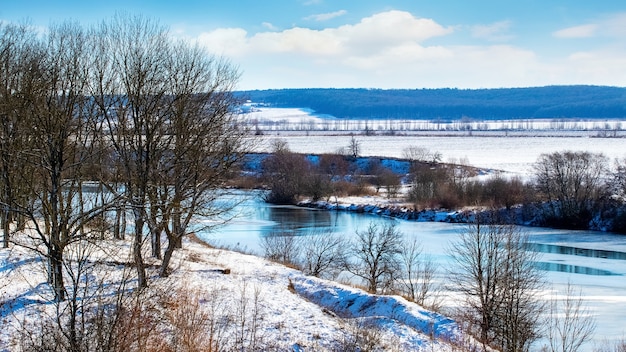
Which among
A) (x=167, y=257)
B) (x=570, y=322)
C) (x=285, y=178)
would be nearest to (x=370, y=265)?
(x=570, y=322)

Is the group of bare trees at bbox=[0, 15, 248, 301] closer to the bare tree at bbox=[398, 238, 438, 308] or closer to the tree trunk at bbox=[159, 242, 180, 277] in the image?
the tree trunk at bbox=[159, 242, 180, 277]

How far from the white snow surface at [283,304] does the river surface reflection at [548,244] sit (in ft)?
7.76

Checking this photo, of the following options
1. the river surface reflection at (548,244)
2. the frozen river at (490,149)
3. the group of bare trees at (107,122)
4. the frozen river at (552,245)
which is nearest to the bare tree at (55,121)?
the group of bare trees at (107,122)

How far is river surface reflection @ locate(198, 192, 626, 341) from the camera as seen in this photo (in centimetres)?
2075

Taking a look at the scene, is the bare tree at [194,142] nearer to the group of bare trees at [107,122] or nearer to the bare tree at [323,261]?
the group of bare trees at [107,122]

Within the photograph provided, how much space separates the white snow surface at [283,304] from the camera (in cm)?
1093

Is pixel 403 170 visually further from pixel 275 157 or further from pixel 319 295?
pixel 319 295

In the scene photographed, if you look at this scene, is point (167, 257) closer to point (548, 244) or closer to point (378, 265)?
point (378, 265)

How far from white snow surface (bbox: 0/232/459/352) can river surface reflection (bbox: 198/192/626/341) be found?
7.76 feet

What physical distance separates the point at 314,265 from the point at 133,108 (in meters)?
13.0

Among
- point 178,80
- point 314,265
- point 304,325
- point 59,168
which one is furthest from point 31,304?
point 314,265

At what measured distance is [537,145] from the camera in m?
95.6

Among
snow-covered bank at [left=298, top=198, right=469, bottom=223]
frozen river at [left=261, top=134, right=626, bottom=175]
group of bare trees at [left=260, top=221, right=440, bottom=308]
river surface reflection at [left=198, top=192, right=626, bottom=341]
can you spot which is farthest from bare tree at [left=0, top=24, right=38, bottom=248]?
frozen river at [left=261, top=134, right=626, bottom=175]

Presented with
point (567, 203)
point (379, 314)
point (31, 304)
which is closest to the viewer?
point (31, 304)
